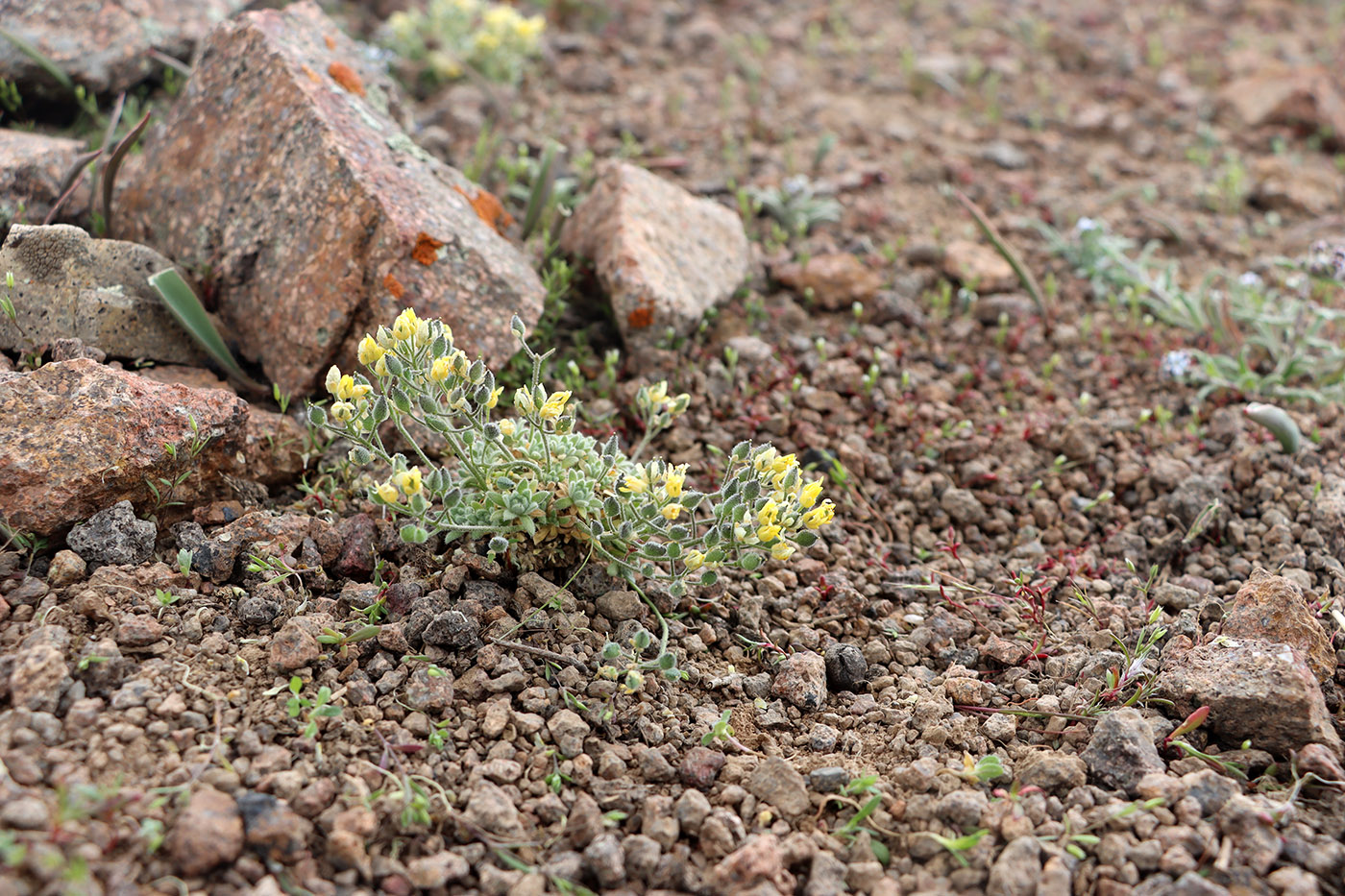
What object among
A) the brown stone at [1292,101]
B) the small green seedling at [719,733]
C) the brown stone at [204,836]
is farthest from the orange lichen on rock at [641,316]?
the brown stone at [1292,101]

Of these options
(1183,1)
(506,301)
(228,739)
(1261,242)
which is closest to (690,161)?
(506,301)

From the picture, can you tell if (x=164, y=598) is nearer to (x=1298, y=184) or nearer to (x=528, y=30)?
(x=528, y=30)

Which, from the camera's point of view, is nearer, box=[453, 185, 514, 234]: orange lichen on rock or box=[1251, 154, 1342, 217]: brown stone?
box=[453, 185, 514, 234]: orange lichen on rock

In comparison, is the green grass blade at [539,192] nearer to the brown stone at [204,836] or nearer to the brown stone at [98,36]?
the brown stone at [98,36]

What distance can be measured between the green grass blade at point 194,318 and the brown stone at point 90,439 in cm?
34

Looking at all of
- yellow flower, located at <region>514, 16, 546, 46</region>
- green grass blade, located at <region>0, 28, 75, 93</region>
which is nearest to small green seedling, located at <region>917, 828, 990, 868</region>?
green grass blade, located at <region>0, 28, 75, 93</region>

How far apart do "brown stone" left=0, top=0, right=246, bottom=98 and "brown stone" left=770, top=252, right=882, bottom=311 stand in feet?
8.91

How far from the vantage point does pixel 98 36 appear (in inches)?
158

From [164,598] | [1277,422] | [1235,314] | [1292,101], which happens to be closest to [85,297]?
[164,598]

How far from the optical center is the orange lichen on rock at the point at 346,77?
12.0ft

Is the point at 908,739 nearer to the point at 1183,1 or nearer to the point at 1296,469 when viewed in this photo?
the point at 1296,469

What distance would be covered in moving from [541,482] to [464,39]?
10.5 ft

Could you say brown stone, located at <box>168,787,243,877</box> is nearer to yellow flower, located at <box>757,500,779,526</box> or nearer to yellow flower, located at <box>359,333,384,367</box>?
yellow flower, located at <box>359,333,384,367</box>

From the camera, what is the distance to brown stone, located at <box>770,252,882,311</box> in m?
4.12
